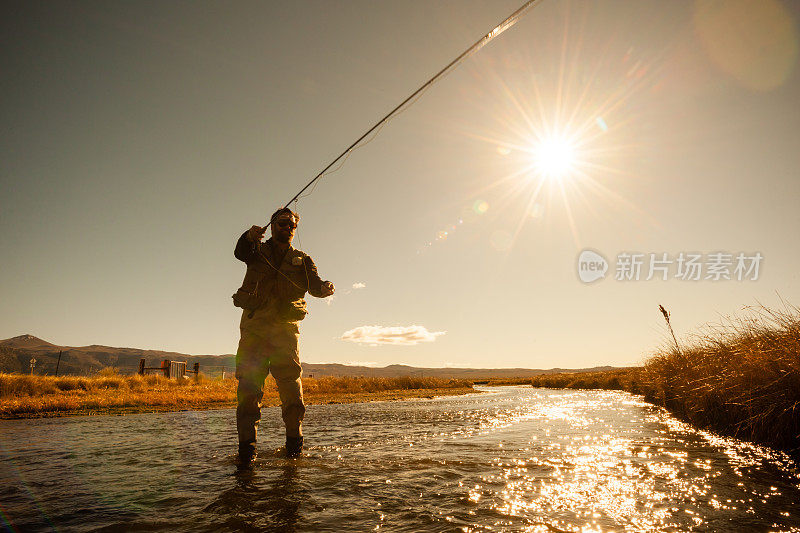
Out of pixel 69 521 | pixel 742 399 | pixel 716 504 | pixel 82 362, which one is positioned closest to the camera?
pixel 69 521

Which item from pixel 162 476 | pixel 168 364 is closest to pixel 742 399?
pixel 162 476

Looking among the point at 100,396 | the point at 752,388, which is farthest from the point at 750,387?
the point at 100,396

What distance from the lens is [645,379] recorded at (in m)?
19.6

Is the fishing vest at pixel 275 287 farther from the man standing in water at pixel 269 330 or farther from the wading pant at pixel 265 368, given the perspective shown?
the wading pant at pixel 265 368

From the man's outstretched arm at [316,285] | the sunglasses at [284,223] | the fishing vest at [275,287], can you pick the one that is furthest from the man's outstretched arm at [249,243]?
the man's outstretched arm at [316,285]

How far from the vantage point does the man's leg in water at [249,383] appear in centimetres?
619

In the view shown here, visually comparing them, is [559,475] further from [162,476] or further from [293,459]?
[162,476]

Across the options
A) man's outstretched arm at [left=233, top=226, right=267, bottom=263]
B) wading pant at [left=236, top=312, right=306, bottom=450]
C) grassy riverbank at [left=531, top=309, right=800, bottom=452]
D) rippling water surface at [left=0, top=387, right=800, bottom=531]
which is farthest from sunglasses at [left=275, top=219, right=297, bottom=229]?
grassy riverbank at [left=531, top=309, right=800, bottom=452]

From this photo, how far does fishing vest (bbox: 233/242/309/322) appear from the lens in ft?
22.0

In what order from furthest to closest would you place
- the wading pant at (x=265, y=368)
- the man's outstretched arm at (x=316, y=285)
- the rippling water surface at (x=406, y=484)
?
the man's outstretched arm at (x=316, y=285)
the wading pant at (x=265, y=368)
the rippling water surface at (x=406, y=484)

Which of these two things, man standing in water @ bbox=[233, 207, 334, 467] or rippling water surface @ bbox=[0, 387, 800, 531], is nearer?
rippling water surface @ bbox=[0, 387, 800, 531]

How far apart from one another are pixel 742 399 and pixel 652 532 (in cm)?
641

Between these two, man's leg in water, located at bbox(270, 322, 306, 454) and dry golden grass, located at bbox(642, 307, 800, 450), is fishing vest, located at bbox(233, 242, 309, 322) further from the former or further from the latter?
dry golden grass, located at bbox(642, 307, 800, 450)

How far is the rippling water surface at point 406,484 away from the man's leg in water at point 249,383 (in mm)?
444
